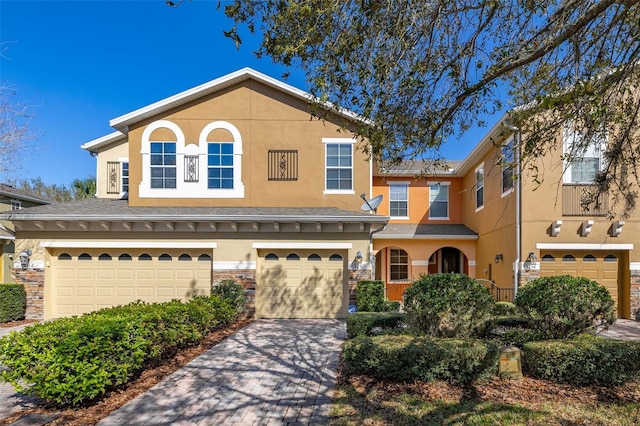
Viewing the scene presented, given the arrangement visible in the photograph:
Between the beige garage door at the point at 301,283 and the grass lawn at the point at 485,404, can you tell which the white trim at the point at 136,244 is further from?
the grass lawn at the point at 485,404

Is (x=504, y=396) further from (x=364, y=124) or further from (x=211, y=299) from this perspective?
(x=211, y=299)

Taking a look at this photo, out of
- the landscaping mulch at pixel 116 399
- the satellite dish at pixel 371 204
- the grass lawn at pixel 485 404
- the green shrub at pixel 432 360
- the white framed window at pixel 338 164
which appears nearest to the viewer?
the grass lawn at pixel 485 404

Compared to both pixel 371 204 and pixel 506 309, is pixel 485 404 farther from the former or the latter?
pixel 371 204

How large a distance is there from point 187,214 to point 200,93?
421 centimetres

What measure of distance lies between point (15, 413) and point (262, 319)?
24.7 feet

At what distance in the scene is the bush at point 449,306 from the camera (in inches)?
268

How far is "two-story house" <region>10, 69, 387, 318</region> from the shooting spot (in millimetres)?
12266

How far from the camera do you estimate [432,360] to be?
5.90 meters

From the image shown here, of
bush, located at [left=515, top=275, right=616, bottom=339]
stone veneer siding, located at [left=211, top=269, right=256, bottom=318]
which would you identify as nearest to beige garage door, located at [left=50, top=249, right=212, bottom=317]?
stone veneer siding, located at [left=211, top=269, right=256, bottom=318]

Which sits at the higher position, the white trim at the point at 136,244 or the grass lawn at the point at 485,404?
the white trim at the point at 136,244

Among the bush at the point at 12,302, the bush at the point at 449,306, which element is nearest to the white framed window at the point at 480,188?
the bush at the point at 449,306

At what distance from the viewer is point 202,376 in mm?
6668

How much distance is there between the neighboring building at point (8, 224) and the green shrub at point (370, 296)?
615 inches

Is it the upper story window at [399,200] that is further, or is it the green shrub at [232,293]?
→ the upper story window at [399,200]
